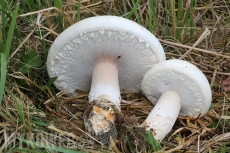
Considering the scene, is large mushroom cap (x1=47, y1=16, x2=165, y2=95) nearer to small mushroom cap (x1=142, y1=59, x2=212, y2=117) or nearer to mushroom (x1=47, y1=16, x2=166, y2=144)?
mushroom (x1=47, y1=16, x2=166, y2=144)

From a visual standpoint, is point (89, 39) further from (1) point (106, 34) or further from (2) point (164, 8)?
(2) point (164, 8)

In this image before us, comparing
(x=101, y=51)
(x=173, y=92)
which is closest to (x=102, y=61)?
(x=101, y=51)

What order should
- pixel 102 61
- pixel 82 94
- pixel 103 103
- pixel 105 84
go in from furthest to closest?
1. pixel 82 94
2. pixel 102 61
3. pixel 105 84
4. pixel 103 103

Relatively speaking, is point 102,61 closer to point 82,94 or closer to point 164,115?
point 82,94

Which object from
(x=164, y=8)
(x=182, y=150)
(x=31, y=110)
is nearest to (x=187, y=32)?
(x=164, y=8)

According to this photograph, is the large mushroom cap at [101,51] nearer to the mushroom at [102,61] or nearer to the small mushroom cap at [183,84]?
the mushroom at [102,61]

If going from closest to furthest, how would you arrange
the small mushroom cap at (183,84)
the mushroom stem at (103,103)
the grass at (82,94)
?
the grass at (82,94) → the mushroom stem at (103,103) → the small mushroom cap at (183,84)

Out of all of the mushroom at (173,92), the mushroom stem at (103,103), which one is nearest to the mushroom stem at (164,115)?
the mushroom at (173,92)

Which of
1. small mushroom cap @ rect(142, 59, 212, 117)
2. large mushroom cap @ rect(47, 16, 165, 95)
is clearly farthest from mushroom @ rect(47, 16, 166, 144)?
small mushroom cap @ rect(142, 59, 212, 117)
